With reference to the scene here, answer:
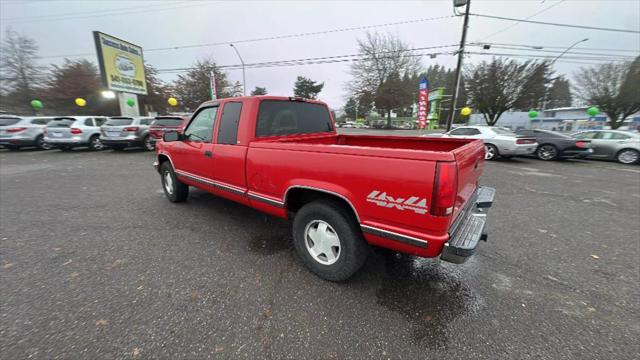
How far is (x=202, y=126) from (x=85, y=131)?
472 inches

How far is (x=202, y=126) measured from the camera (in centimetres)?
374

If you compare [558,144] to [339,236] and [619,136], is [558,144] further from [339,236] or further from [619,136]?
[339,236]

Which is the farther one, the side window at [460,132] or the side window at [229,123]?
the side window at [460,132]

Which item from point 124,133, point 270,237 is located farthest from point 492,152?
point 124,133

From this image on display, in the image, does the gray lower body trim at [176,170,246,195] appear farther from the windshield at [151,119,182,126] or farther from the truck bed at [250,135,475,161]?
the windshield at [151,119,182,126]

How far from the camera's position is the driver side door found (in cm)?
351

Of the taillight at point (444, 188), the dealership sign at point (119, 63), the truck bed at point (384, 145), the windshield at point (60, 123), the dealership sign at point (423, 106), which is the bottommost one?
the taillight at point (444, 188)

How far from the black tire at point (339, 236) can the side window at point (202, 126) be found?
201 cm

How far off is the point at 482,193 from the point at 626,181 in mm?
7780

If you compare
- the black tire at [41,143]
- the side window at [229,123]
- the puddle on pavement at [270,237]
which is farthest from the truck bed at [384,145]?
the black tire at [41,143]

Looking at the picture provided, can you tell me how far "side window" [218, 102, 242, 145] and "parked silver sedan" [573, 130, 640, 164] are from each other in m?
14.6

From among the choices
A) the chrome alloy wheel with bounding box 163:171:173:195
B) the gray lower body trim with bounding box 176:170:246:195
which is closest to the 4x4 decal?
the gray lower body trim with bounding box 176:170:246:195

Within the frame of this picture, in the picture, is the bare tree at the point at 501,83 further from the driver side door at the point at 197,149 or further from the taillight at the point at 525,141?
the driver side door at the point at 197,149

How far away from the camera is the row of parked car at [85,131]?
10766 mm
